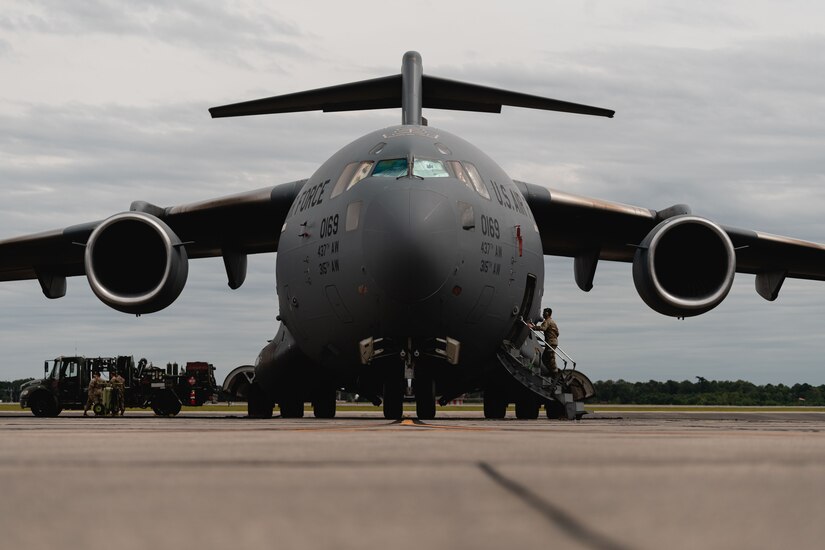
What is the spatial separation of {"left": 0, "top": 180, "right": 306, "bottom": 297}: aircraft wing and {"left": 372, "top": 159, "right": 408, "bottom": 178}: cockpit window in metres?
3.82

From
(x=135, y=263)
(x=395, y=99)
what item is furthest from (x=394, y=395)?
(x=395, y=99)

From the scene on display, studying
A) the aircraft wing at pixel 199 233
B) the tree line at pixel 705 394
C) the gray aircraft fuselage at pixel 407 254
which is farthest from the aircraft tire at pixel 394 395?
the tree line at pixel 705 394

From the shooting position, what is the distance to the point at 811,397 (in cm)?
5053

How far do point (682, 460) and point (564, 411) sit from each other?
7.93m

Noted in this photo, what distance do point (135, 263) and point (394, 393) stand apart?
15.6 feet

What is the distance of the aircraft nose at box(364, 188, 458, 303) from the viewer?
945cm

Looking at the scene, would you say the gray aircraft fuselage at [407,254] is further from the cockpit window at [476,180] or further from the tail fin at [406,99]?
the tail fin at [406,99]

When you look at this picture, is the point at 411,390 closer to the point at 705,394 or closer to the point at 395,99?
the point at 395,99

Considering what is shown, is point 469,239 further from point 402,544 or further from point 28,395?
point 28,395

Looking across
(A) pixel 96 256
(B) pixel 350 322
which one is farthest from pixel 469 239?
(A) pixel 96 256

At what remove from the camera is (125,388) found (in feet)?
75.0

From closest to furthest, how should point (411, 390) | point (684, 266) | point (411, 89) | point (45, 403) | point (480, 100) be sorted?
point (411, 390) < point (684, 266) < point (411, 89) < point (480, 100) < point (45, 403)

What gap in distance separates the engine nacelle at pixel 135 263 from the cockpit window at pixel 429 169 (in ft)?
12.8

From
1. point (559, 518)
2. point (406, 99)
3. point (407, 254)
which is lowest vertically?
point (559, 518)
